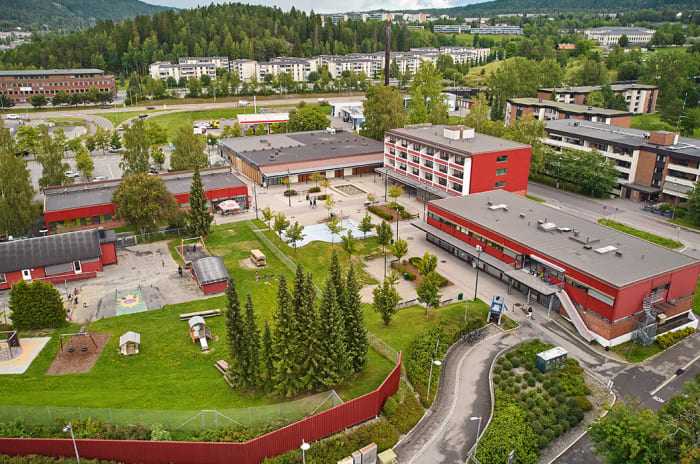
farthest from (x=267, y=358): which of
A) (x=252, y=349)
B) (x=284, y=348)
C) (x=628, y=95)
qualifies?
(x=628, y=95)

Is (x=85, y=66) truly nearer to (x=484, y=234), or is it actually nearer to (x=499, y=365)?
(x=484, y=234)

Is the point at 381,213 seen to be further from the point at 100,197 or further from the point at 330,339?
the point at 330,339

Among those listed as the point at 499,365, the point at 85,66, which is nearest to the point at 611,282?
the point at 499,365

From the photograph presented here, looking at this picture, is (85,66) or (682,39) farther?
(682,39)

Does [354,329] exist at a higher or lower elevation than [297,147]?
lower

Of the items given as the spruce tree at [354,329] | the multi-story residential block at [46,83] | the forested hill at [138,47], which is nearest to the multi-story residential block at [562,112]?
the spruce tree at [354,329]

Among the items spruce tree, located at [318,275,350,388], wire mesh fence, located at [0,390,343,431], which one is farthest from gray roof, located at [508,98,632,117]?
wire mesh fence, located at [0,390,343,431]
